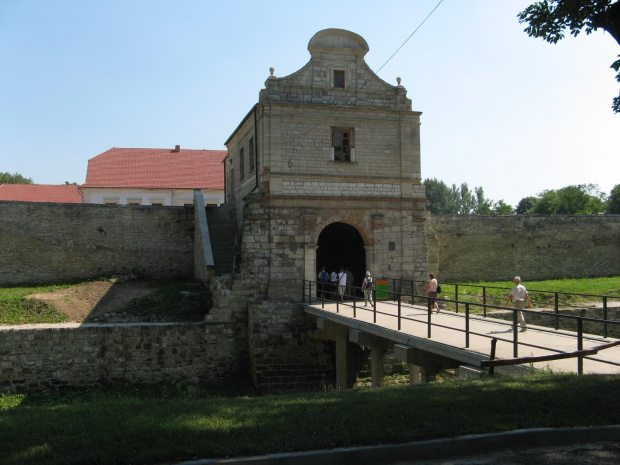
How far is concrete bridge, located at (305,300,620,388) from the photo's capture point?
9359 mm

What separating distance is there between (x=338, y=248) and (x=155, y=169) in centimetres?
2355

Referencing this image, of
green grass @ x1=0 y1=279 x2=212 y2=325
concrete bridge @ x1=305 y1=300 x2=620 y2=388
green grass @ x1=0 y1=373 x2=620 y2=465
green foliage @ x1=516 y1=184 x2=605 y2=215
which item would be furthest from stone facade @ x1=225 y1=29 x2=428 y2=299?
green foliage @ x1=516 y1=184 x2=605 y2=215

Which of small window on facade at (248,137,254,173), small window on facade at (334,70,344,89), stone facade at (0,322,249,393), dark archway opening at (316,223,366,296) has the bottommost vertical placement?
stone facade at (0,322,249,393)

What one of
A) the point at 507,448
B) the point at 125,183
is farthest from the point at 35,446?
the point at 125,183

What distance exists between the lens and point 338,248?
23781 mm

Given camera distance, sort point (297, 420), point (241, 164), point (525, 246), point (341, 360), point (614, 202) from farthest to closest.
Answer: point (614, 202) → point (525, 246) → point (241, 164) → point (341, 360) → point (297, 420)

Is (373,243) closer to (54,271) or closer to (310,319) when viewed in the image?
(310,319)

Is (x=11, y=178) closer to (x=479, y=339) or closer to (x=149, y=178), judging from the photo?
(x=149, y=178)

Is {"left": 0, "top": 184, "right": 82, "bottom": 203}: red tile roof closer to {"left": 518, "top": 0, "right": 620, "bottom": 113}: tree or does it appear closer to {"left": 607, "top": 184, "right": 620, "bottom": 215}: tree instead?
{"left": 518, "top": 0, "right": 620, "bottom": 113}: tree

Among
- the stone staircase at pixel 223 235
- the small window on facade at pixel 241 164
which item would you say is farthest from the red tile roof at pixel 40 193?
the small window on facade at pixel 241 164

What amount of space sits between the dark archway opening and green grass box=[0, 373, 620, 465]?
1450 centimetres

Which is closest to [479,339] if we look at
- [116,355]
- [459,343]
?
[459,343]

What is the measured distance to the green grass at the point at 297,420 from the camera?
6.13 meters

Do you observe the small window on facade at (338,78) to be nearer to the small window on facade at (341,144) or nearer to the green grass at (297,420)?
the small window on facade at (341,144)
